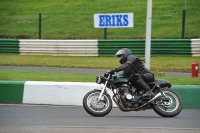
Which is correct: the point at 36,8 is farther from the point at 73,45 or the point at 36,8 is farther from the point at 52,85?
the point at 52,85

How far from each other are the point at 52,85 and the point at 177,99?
3.24 metres

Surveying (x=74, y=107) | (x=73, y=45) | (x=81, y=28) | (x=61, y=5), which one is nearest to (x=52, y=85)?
(x=74, y=107)

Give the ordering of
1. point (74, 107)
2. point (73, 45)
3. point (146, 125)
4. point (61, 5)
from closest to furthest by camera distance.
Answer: point (146, 125), point (74, 107), point (73, 45), point (61, 5)

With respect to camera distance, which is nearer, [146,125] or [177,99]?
[146,125]

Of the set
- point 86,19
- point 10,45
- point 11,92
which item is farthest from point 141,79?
point 86,19

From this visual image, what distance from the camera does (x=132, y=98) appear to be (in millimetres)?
11625

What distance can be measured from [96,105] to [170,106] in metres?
1.45

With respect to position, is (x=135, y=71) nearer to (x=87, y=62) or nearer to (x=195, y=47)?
(x=87, y=62)

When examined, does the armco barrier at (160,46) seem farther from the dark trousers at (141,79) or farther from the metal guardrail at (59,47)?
the dark trousers at (141,79)

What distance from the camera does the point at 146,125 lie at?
1008 centimetres

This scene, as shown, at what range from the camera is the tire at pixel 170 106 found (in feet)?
38.0

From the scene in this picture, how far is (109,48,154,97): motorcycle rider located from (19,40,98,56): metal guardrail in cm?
1431

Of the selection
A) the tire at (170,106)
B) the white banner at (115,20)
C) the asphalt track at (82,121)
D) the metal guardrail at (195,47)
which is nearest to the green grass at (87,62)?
the metal guardrail at (195,47)

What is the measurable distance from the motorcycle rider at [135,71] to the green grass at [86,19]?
1744 centimetres
